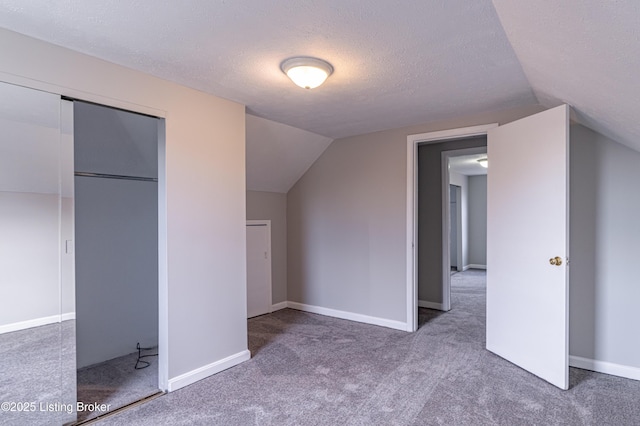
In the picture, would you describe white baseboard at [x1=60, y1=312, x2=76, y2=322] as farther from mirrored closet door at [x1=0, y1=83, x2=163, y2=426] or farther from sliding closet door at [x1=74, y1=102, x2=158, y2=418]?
sliding closet door at [x1=74, y1=102, x2=158, y2=418]

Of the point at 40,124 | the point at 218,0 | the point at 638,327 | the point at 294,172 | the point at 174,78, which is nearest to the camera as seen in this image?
the point at 218,0

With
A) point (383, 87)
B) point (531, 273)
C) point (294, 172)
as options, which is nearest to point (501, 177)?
point (531, 273)

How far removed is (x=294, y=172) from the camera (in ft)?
14.7

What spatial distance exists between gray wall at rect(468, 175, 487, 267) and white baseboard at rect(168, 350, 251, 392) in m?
6.79

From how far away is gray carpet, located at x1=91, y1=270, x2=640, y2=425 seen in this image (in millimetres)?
2158

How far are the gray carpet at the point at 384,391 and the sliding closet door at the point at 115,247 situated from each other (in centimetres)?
57

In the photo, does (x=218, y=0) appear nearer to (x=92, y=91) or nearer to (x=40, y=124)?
(x=92, y=91)

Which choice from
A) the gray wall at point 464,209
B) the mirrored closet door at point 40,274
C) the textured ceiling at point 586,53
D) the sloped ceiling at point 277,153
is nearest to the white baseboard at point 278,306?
the sloped ceiling at point 277,153

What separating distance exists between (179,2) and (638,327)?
3.62 metres

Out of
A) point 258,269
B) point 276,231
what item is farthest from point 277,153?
point 258,269

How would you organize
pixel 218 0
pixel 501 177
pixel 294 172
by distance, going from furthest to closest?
1. pixel 294 172
2. pixel 501 177
3. pixel 218 0

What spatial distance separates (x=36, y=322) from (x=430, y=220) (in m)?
4.23

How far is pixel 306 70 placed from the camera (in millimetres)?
2203

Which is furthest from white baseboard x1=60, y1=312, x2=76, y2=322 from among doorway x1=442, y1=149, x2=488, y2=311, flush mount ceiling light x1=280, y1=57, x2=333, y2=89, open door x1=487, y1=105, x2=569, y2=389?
doorway x1=442, y1=149, x2=488, y2=311
